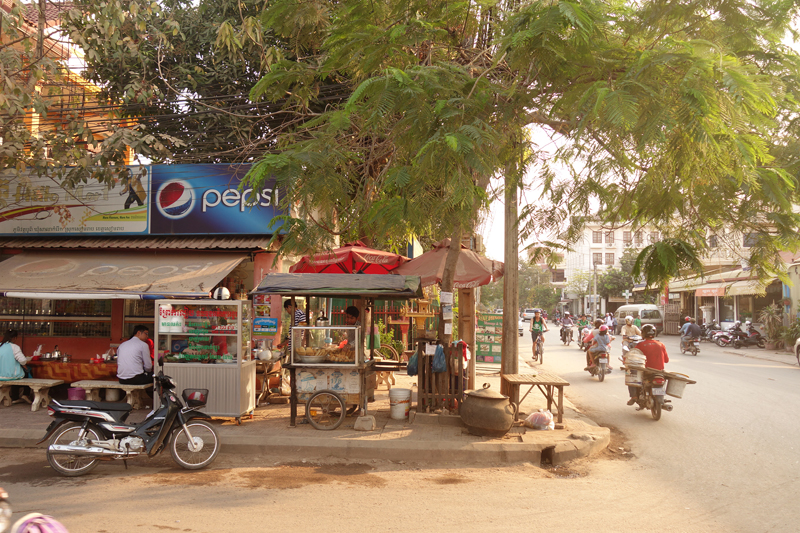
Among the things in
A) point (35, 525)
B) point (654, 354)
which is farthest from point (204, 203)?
point (35, 525)

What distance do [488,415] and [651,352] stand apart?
4.14 metres

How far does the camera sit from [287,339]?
11.8m

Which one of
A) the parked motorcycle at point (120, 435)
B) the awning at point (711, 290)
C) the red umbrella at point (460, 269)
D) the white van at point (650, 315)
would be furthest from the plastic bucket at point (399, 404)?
the white van at point (650, 315)

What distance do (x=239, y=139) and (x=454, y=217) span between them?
8.11 m

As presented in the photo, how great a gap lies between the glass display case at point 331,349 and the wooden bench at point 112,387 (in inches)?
116

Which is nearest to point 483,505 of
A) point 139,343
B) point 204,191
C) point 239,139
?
point 139,343

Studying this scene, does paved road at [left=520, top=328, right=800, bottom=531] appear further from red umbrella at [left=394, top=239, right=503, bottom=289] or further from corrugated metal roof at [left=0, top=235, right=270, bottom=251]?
corrugated metal roof at [left=0, top=235, right=270, bottom=251]

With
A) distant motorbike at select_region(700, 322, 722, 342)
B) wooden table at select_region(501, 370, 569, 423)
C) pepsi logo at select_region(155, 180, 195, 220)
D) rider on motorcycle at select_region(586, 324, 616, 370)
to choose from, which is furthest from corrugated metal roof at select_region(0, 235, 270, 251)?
distant motorbike at select_region(700, 322, 722, 342)

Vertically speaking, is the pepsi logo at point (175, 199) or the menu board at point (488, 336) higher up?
the pepsi logo at point (175, 199)

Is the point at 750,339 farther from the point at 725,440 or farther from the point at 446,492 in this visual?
the point at 446,492

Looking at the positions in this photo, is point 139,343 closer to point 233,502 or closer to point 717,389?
point 233,502

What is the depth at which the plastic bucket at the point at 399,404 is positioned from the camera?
863 cm

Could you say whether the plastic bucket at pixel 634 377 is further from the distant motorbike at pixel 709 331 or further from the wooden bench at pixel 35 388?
the distant motorbike at pixel 709 331

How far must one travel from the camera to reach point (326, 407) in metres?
8.14
